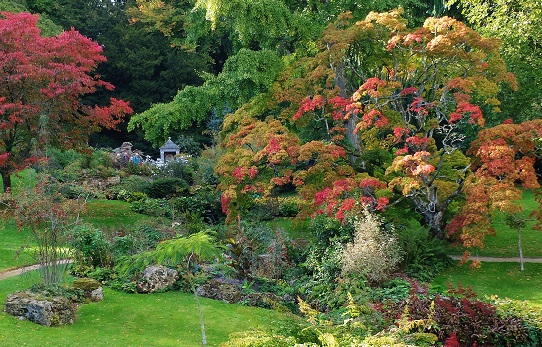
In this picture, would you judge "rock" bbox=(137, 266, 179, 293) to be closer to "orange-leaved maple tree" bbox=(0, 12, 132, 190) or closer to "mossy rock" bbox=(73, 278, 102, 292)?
"mossy rock" bbox=(73, 278, 102, 292)

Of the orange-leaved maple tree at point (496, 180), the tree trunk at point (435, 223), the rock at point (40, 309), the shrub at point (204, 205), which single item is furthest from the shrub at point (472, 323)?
the shrub at point (204, 205)

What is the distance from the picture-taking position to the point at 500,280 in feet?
43.1

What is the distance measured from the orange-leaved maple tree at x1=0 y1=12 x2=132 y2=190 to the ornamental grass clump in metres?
8.43

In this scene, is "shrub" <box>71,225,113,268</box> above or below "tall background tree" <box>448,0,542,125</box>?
below

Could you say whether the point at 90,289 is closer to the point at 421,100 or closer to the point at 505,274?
the point at 421,100

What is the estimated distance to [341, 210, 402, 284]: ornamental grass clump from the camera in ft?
40.7

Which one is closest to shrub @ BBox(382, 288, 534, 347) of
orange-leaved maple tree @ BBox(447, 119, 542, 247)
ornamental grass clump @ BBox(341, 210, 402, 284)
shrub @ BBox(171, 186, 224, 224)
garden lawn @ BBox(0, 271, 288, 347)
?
garden lawn @ BBox(0, 271, 288, 347)

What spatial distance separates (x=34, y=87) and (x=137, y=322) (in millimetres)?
8847

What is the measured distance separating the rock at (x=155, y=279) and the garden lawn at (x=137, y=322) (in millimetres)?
231

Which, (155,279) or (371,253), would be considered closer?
(155,279)

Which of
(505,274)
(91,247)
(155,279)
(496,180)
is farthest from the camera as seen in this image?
(505,274)

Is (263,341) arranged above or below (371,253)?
above

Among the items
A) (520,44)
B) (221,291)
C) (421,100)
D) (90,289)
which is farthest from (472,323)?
(520,44)

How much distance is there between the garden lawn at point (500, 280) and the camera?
12.2 m
